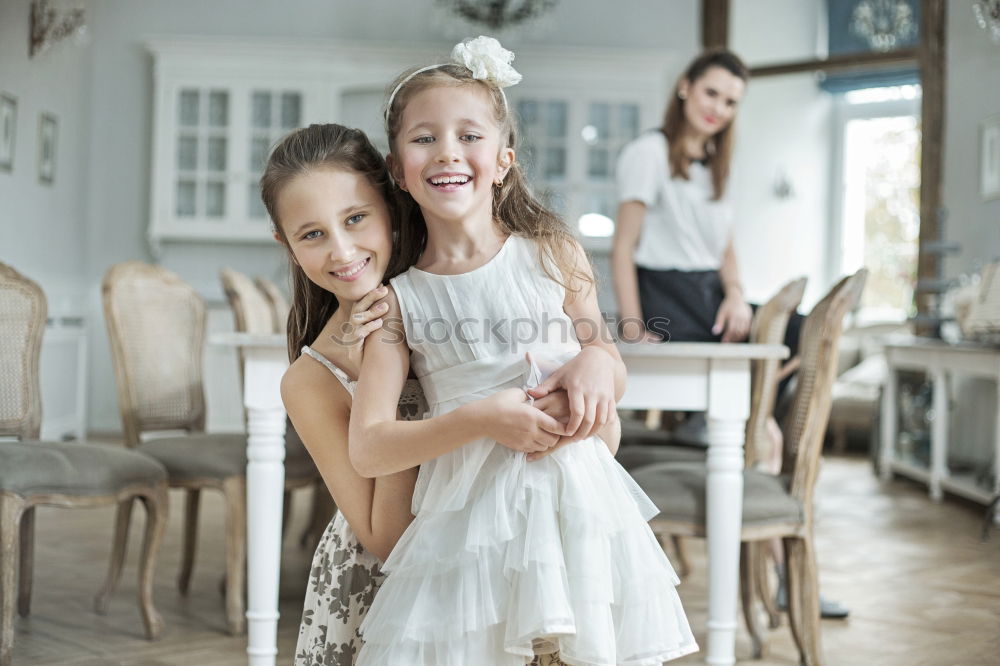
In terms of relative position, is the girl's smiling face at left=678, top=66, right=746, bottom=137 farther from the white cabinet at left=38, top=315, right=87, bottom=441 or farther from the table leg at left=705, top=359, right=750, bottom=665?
the white cabinet at left=38, top=315, right=87, bottom=441

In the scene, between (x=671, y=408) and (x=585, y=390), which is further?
(x=671, y=408)

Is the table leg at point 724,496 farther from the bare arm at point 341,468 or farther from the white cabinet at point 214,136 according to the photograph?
the white cabinet at point 214,136

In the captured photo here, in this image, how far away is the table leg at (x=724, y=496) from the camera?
199cm

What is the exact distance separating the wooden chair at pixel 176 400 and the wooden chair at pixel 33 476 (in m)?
0.14

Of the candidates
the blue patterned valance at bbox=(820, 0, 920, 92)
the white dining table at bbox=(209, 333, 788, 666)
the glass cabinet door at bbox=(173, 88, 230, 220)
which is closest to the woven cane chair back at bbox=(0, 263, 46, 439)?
the white dining table at bbox=(209, 333, 788, 666)

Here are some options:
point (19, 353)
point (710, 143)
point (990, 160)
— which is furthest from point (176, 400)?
point (990, 160)

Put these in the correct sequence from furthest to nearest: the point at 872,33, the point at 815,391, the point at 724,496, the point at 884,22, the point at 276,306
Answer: the point at 872,33 → the point at 884,22 → the point at 276,306 → the point at 815,391 → the point at 724,496

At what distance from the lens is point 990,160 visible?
17.5 feet

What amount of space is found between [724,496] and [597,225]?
4.88 metres

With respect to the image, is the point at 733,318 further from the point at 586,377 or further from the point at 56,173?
the point at 56,173

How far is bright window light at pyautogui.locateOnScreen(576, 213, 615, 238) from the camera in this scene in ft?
22.1

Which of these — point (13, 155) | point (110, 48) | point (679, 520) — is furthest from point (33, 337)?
point (110, 48)

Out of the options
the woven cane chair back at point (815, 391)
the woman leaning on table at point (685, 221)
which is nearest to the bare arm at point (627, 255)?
the woman leaning on table at point (685, 221)

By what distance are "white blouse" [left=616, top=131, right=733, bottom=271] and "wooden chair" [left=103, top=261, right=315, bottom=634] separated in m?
1.16
